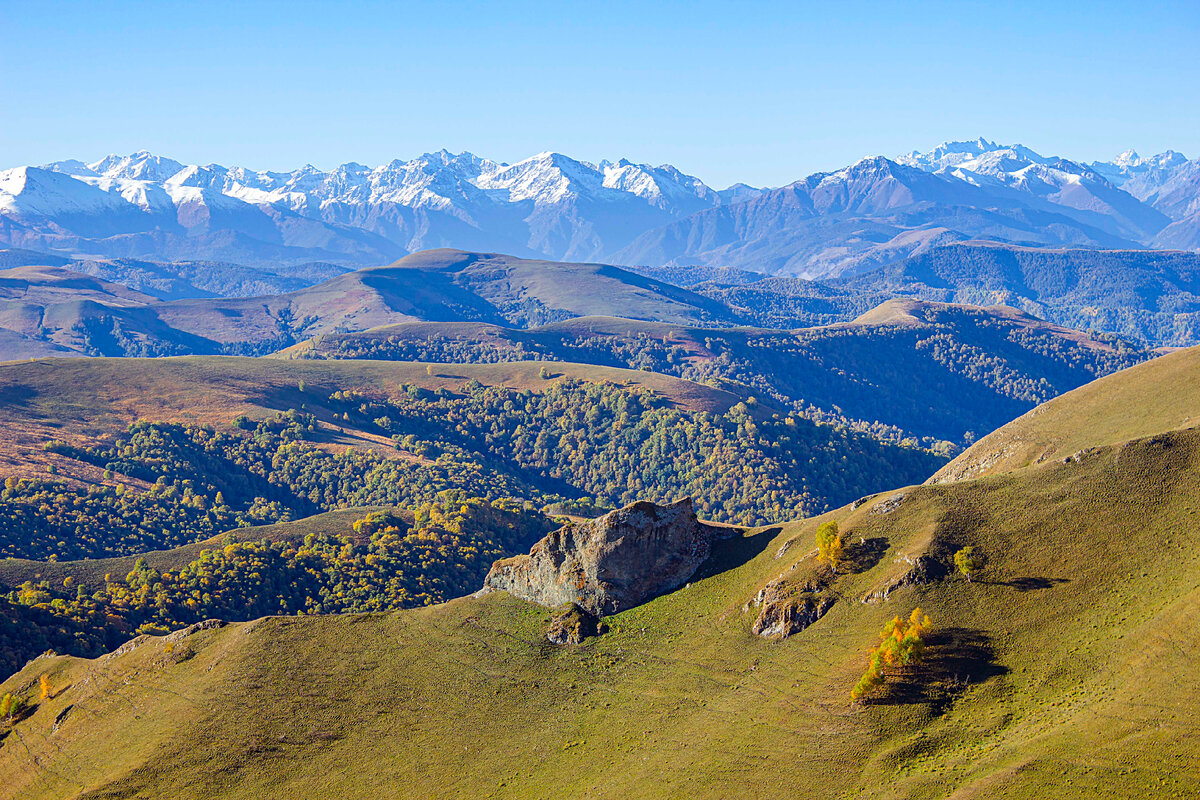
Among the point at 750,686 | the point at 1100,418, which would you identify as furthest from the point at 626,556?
the point at 1100,418

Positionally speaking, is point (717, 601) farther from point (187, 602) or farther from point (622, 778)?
point (187, 602)

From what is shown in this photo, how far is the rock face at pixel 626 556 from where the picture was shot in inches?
4656

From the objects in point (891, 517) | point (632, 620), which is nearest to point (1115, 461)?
point (891, 517)

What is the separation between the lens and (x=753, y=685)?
95188mm

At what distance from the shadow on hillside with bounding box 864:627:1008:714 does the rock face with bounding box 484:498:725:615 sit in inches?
1467

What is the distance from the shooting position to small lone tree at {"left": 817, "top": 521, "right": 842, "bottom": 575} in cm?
10344

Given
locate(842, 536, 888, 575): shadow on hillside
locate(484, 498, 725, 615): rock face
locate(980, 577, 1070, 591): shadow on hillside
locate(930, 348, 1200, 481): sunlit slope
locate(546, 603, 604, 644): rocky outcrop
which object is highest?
locate(930, 348, 1200, 481): sunlit slope

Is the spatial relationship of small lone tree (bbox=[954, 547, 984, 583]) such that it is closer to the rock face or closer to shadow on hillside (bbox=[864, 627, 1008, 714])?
shadow on hillside (bbox=[864, 627, 1008, 714])

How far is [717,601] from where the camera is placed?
112 metres

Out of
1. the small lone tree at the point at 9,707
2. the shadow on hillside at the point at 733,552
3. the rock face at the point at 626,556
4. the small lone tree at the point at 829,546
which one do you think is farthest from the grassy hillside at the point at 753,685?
the rock face at the point at 626,556

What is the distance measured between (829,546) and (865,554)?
12.5 ft

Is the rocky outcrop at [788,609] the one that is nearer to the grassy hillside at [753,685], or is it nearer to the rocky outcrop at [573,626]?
the grassy hillside at [753,685]

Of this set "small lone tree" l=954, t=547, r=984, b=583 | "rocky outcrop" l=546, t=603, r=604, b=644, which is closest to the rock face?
"rocky outcrop" l=546, t=603, r=604, b=644

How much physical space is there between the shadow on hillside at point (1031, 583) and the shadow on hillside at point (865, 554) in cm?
1241
